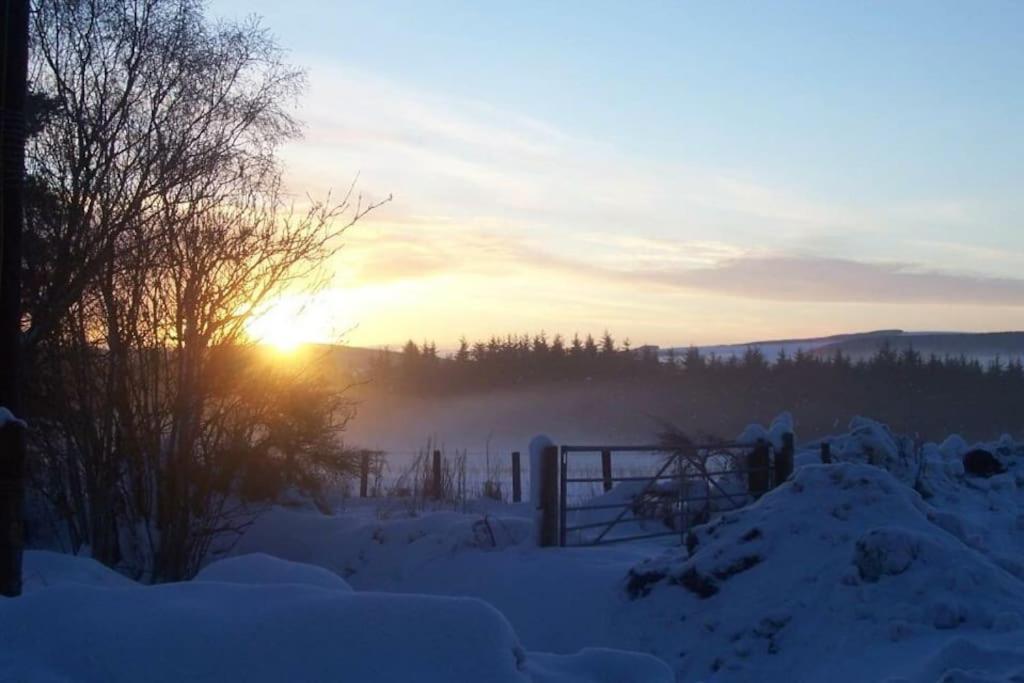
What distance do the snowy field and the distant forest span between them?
199 ft

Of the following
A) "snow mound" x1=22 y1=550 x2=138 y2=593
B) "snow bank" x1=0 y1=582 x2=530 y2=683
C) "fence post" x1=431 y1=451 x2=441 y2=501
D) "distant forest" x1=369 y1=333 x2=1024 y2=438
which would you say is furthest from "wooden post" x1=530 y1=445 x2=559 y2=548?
"distant forest" x1=369 y1=333 x2=1024 y2=438

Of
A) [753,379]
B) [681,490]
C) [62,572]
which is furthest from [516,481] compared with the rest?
[753,379]

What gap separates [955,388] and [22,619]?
82271 millimetres

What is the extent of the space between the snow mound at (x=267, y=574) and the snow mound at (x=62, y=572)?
1.15 metres

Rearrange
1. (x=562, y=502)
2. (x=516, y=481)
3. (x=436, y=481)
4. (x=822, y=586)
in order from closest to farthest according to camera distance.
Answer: (x=822, y=586), (x=562, y=502), (x=436, y=481), (x=516, y=481)

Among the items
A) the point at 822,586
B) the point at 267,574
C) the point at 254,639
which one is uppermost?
the point at 254,639

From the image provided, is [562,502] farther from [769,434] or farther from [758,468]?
[769,434]

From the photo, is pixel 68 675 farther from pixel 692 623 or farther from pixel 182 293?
pixel 182 293

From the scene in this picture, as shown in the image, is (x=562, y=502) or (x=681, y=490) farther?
(x=681, y=490)

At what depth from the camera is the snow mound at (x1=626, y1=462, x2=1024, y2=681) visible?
8992mm

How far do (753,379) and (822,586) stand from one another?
7326 centimetres

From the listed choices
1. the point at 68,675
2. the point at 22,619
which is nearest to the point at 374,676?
the point at 68,675

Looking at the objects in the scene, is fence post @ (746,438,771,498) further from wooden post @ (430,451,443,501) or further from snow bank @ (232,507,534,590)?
wooden post @ (430,451,443,501)

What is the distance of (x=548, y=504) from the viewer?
14.7 metres
